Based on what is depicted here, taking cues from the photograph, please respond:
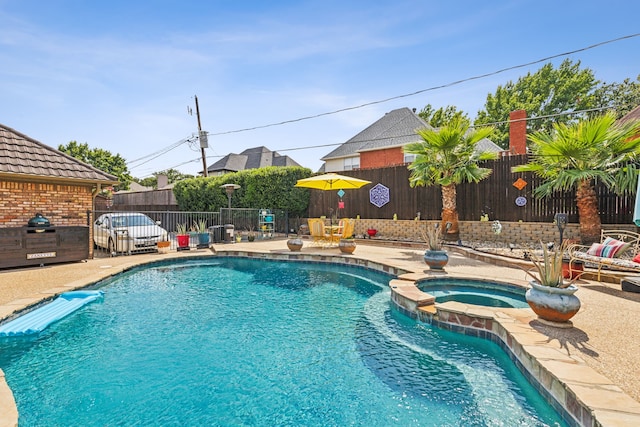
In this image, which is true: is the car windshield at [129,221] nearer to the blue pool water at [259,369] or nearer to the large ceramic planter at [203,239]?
the large ceramic planter at [203,239]

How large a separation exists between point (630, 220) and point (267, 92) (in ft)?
47.2

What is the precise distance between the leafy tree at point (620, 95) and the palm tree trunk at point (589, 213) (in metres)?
25.1

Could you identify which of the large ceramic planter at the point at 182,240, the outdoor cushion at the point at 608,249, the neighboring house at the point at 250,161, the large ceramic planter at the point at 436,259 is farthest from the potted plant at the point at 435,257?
the neighboring house at the point at 250,161

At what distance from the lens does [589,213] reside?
7.90m

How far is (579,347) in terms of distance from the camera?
120 inches

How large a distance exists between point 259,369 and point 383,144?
58.6ft

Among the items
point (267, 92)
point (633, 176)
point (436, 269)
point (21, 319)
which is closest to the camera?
point (21, 319)

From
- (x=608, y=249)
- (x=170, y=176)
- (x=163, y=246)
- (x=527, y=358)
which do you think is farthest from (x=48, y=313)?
(x=170, y=176)

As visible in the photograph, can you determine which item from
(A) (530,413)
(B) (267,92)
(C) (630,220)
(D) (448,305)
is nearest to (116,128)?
(B) (267,92)

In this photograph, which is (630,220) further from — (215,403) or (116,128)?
(116,128)

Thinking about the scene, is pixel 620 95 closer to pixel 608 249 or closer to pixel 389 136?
pixel 389 136

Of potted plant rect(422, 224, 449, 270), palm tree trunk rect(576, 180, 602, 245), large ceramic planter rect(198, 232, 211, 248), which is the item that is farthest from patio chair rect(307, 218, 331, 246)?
palm tree trunk rect(576, 180, 602, 245)

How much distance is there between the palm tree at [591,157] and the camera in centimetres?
720

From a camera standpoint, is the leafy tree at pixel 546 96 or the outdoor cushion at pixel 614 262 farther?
the leafy tree at pixel 546 96
